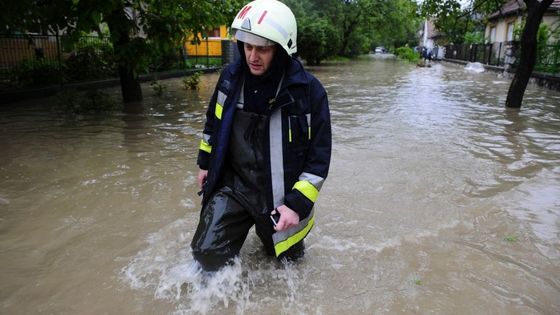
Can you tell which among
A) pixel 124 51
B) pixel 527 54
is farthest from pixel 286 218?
pixel 527 54

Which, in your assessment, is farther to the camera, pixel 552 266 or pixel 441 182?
pixel 441 182

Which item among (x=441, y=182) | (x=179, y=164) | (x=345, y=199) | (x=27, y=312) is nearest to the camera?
(x=27, y=312)

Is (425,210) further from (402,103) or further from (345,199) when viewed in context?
(402,103)

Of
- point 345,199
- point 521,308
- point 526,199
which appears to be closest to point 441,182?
point 526,199

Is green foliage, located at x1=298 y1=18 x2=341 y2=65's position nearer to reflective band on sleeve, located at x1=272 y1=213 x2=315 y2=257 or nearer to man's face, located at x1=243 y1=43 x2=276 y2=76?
reflective band on sleeve, located at x1=272 y1=213 x2=315 y2=257

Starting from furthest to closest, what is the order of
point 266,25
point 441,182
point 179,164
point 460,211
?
point 179,164
point 441,182
point 460,211
point 266,25

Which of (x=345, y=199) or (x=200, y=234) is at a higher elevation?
(x=200, y=234)

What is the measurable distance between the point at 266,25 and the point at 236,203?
44.7 inches

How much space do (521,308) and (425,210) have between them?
1.77 metres

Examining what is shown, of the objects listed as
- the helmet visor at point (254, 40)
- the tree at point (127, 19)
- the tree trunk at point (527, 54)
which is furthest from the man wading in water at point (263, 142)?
the tree trunk at point (527, 54)

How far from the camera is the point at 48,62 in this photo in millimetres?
13633

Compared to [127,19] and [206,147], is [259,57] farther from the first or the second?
[127,19]

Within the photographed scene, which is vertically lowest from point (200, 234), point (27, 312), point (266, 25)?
point (27, 312)

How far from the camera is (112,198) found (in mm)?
4953
